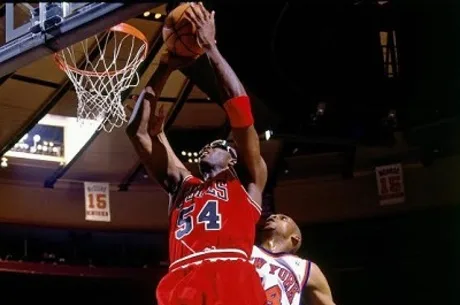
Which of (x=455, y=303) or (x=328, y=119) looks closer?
(x=328, y=119)

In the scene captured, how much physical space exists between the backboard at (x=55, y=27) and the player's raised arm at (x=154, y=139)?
1.92 ft

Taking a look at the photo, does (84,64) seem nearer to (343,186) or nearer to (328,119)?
(328,119)

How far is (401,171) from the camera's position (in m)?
11.4

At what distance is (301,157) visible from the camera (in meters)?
11.9

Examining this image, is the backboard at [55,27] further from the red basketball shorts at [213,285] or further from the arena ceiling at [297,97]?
the arena ceiling at [297,97]

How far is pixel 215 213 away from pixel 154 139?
0.59 m

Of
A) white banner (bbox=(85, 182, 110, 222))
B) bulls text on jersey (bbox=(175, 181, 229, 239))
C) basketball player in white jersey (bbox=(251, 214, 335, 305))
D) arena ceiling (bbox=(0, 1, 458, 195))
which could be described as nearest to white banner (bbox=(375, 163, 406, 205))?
arena ceiling (bbox=(0, 1, 458, 195))

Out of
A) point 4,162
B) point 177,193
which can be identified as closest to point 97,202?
point 4,162

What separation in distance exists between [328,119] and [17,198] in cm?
415

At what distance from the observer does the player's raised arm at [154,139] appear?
163 inches

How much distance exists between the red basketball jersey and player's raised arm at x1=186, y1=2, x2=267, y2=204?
87mm

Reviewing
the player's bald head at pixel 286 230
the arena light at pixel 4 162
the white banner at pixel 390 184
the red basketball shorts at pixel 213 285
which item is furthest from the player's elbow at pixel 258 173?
the white banner at pixel 390 184

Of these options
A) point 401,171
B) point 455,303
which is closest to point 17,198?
point 401,171

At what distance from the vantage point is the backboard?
4807 millimetres
